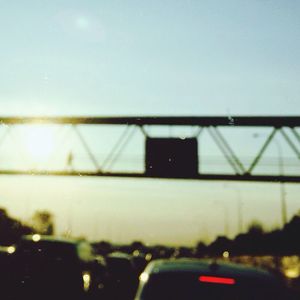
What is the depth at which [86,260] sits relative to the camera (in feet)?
46.4

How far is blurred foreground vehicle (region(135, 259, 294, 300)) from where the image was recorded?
5.68 m

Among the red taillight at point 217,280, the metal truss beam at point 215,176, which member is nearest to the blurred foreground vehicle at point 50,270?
the red taillight at point 217,280

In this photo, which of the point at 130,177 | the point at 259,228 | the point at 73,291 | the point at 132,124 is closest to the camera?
the point at 73,291

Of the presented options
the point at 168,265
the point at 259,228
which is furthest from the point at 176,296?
the point at 259,228

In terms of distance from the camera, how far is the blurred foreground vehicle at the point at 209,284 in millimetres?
5680

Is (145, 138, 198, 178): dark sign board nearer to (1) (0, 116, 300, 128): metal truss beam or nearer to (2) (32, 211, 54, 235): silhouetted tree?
(1) (0, 116, 300, 128): metal truss beam

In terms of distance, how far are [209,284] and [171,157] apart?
20531 millimetres

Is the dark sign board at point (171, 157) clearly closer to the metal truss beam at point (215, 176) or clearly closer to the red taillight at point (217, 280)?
the metal truss beam at point (215, 176)

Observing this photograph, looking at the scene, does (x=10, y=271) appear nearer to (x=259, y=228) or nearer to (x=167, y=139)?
(x=167, y=139)

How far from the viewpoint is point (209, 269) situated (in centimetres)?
613

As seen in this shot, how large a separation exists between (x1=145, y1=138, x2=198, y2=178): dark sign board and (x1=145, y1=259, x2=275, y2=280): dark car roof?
63.4 ft

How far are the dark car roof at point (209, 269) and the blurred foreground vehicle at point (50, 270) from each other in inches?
237

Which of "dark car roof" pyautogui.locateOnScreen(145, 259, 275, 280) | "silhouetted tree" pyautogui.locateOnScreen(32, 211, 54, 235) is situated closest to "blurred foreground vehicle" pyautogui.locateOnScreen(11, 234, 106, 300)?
"dark car roof" pyautogui.locateOnScreen(145, 259, 275, 280)

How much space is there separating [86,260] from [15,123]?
12.8 meters
